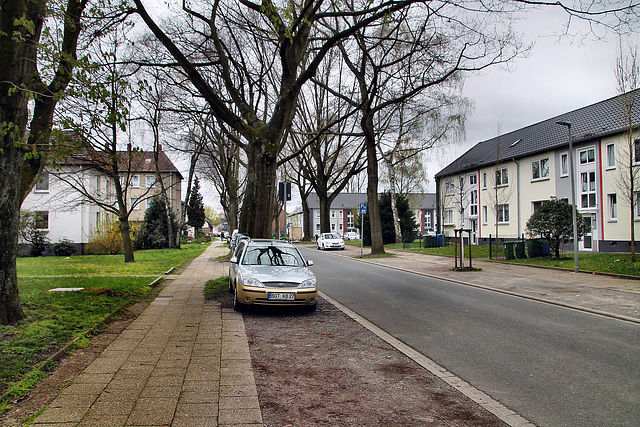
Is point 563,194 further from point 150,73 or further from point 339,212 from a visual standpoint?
point 339,212

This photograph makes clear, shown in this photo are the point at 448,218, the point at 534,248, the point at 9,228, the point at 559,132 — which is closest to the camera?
the point at 9,228

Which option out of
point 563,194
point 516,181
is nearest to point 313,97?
point 516,181

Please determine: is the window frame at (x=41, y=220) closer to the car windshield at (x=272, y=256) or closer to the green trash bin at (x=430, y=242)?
the green trash bin at (x=430, y=242)

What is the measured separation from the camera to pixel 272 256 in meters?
10.8

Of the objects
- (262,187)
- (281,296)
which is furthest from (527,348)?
(262,187)

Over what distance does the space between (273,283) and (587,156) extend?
2573 centimetres

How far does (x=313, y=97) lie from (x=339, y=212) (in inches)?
2493

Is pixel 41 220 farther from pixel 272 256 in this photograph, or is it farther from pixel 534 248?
pixel 534 248

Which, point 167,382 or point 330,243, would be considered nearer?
point 167,382

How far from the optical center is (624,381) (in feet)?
16.9

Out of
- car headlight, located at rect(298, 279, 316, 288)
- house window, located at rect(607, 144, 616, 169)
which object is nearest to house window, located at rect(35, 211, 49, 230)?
car headlight, located at rect(298, 279, 316, 288)

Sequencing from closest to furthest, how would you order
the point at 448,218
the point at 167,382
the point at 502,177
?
the point at 167,382
the point at 502,177
the point at 448,218

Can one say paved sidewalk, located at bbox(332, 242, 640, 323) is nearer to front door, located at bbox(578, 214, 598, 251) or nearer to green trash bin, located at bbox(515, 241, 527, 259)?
green trash bin, located at bbox(515, 241, 527, 259)

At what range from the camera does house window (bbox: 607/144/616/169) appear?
1013 inches
